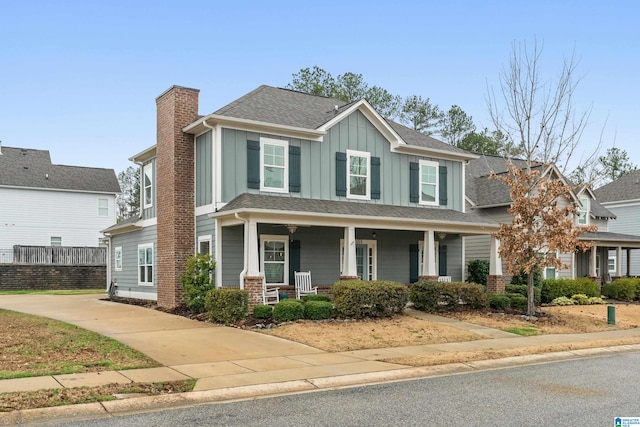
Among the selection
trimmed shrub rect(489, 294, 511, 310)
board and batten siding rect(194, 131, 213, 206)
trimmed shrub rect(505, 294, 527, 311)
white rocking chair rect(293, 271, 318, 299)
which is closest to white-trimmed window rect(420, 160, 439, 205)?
trimmed shrub rect(489, 294, 511, 310)

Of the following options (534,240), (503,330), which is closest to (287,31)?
(534,240)

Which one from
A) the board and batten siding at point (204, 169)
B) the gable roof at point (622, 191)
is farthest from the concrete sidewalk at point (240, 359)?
the gable roof at point (622, 191)

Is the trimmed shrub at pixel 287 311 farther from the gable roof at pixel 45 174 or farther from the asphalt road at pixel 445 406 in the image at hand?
the gable roof at pixel 45 174

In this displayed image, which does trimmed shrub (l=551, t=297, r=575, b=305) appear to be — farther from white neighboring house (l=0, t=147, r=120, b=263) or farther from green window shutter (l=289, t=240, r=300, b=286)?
white neighboring house (l=0, t=147, r=120, b=263)

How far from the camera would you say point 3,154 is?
41031mm

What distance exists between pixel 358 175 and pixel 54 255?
22.7m

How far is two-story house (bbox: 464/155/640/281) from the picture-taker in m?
28.5

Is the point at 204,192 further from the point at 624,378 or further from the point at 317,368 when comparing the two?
the point at 624,378

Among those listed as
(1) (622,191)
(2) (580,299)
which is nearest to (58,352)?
(2) (580,299)

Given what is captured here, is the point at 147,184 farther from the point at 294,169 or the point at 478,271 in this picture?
the point at 478,271

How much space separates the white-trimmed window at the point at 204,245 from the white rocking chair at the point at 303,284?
2934 mm

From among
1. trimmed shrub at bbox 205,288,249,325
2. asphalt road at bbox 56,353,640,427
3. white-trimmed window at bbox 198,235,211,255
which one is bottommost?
asphalt road at bbox 56,353,640,427

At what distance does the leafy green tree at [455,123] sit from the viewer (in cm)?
5228

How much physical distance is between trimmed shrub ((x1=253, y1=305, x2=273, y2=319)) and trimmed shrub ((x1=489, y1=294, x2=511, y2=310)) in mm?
8089
